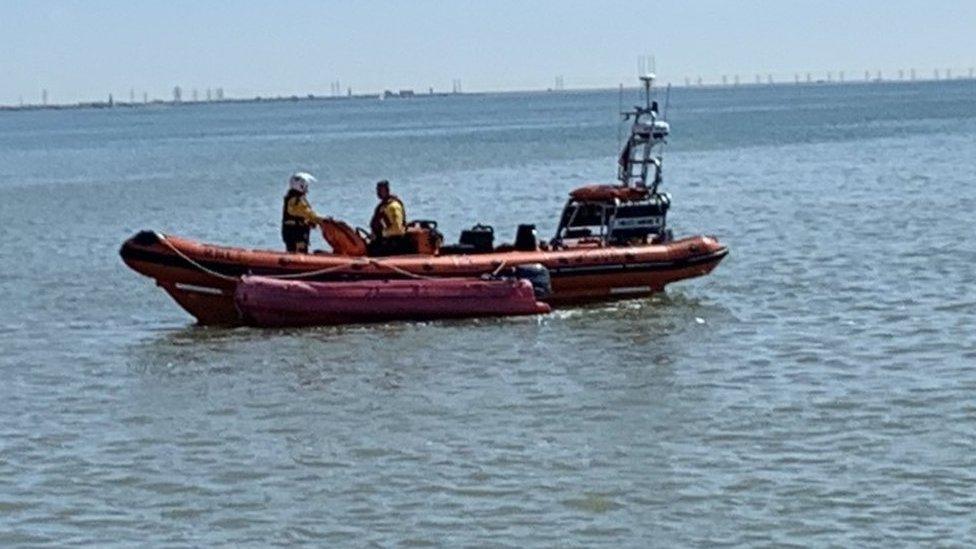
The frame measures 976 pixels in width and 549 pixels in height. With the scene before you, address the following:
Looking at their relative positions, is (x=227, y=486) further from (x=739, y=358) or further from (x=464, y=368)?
(x=739, y=358)

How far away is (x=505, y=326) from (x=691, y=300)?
300 centimetres

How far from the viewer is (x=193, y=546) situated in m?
11.3

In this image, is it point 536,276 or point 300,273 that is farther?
point 536,276

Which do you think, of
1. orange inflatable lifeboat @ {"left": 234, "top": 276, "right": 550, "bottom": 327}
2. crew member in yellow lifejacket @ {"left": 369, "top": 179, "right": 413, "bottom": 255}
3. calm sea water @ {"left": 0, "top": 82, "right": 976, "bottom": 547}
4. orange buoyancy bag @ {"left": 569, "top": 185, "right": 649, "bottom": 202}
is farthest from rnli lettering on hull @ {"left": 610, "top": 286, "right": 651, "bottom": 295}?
crew member in yellow lifejacket @ {"left": 369, "top": 179, "right": 413, "bottom": 255}

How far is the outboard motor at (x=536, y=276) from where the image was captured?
65.4 ft

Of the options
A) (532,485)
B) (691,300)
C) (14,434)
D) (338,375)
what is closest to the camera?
(532,485)

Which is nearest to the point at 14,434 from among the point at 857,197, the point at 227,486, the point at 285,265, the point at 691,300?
the point at 227,486

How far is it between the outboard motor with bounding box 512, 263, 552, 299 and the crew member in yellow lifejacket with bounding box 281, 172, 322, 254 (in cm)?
208

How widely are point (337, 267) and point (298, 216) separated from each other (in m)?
0.98

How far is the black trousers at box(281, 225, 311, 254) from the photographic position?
2048 cm

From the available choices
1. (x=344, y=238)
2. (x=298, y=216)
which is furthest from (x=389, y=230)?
(x=298, y=216)

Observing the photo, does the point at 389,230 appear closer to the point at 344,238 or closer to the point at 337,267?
the point at 344,238

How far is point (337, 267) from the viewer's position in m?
19.7

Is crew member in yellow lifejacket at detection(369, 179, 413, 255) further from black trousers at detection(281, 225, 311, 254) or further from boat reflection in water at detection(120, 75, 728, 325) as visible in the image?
black trousers at detection(281, 225, 311, 254)
